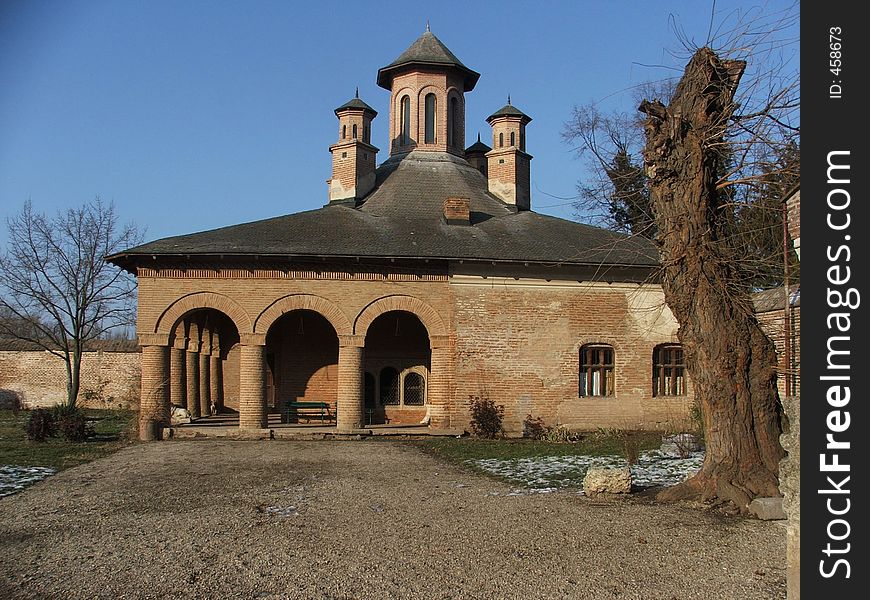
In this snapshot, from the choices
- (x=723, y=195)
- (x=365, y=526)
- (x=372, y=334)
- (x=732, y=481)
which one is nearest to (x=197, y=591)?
(x=365, y=526)

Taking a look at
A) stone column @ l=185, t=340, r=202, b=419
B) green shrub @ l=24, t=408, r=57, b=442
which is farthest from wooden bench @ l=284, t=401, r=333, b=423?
green shrub @ l=24, t=408, r=57, b=442

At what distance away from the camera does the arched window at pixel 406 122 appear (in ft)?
89.4

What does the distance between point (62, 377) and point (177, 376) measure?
45.2ft

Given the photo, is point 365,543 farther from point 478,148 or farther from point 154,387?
point 478,148

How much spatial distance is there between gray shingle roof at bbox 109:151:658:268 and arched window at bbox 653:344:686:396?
2.37 meters

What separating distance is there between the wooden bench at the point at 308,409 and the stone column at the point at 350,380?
1870 mm

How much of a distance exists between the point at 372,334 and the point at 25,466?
32.4 ft

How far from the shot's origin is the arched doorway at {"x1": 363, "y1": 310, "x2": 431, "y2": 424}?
21719mm

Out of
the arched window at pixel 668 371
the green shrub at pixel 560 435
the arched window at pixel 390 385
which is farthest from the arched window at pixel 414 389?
the arched window at pixel 668 371

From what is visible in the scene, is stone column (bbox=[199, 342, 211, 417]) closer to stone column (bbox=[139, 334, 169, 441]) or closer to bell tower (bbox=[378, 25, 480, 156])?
stone column (bbox=[139, 334, 169, 441])
